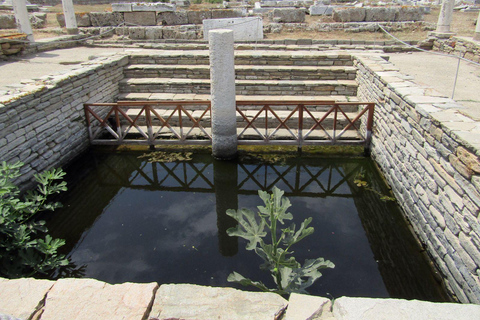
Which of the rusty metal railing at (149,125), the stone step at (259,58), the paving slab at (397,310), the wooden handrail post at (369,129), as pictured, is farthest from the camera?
the stone step at (259,58)

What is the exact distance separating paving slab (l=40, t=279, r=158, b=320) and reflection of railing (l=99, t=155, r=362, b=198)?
2.93 metres

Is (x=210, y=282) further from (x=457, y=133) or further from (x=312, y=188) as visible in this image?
(x=457, y=133)

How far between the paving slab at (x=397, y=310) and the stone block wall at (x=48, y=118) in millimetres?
4696

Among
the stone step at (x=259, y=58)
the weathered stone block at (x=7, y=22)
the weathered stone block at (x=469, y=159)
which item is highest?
the weathered stone block at (x=7, y=22)

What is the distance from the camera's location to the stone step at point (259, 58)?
8398 mm

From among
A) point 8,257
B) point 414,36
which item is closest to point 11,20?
point 8,257

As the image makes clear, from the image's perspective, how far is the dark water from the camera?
3.70 m

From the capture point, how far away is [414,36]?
1231 cm

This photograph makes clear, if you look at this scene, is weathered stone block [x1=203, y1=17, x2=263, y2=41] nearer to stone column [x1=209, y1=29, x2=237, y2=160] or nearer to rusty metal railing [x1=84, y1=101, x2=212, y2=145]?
rusty metal railing [x1=84, y1=101, x2=212, y2=145]

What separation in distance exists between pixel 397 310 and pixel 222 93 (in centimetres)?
436

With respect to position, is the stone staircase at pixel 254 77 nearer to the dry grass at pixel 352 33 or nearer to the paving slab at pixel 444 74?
the paving slab at pixel 444 74

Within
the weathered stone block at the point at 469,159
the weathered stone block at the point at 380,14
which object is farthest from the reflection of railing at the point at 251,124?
the weathered stone block at the point at 380,14

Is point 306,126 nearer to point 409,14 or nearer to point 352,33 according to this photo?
point 352,33

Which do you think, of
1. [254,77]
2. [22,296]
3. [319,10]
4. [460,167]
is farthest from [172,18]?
[22,296]
